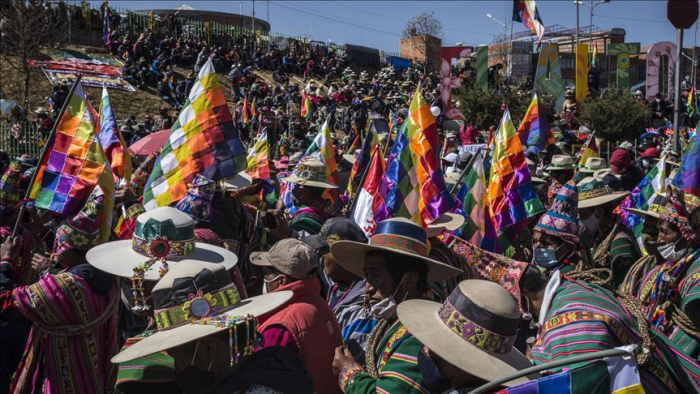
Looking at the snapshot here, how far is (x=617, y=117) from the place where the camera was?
22.7 m

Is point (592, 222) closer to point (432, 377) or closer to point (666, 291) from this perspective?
point (666, 291)

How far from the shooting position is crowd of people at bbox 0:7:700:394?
9.17 feet

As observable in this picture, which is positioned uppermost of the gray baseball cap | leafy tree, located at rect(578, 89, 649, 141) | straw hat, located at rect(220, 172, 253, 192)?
leafy tree, located at rect(578, 89, 649, 141)

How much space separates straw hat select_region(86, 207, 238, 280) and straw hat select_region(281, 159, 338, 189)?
9.08 feet

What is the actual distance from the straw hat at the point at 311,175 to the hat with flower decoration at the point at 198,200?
1147mm

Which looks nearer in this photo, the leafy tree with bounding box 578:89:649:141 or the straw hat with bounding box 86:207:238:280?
the straw hat with bounding box 86:207:238:280

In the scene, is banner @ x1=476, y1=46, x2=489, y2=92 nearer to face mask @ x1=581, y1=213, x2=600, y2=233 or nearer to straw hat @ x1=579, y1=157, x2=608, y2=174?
straw hat @ x1=579, y1=157, x2=608, y2=174

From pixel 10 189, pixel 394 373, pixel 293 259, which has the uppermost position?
pixel 10 189

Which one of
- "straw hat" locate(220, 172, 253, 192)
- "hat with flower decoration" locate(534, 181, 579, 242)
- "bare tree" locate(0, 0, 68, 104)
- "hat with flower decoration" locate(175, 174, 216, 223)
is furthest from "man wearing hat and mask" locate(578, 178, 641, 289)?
"bare tree" locate(0, 0, 68, 104)

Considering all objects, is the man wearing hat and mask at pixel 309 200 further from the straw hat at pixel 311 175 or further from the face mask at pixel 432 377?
the face mask at pixel 432 377

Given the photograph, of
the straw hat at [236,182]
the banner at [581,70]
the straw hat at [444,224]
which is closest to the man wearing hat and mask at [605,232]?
the straw hat at [444,224]

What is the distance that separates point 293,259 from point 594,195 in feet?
12.0

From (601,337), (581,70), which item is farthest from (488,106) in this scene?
(601,337)

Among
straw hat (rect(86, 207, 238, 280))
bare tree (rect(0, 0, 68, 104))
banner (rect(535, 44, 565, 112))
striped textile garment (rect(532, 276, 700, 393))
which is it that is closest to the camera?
striped textile garment (rect(532, 276, 700, 393))
